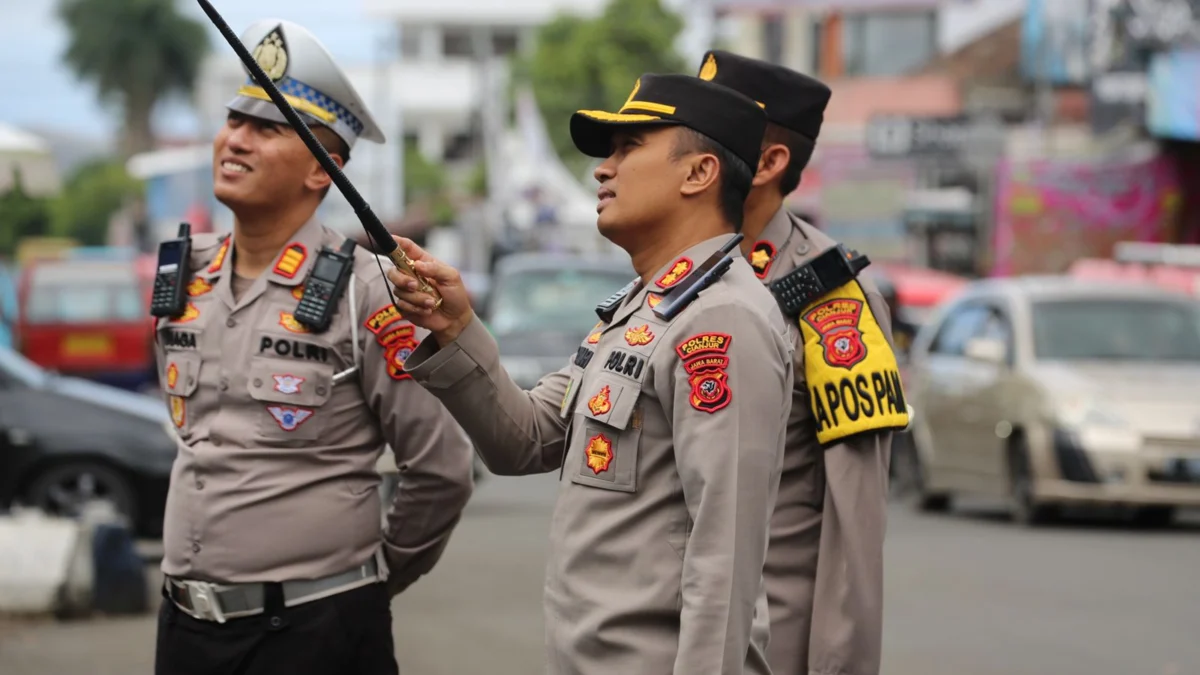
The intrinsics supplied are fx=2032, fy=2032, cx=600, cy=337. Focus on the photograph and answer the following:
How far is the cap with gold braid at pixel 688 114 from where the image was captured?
377 cm

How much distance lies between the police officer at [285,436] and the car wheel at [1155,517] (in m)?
9.72

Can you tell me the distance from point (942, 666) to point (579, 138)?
519cm

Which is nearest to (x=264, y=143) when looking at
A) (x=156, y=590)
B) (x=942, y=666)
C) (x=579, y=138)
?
(x=579, y=138)

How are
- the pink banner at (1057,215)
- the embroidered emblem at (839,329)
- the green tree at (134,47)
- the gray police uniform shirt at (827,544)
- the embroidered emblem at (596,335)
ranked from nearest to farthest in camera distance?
the embroidered emblem at (596,335), the gray police uniform shirt at (827,544), the embroidered emblem at (839,329), the pink banner at (1057,215), the green tree at (134,47)

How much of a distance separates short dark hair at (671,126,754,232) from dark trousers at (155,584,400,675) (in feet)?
4.27

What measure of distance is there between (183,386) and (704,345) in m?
1.48

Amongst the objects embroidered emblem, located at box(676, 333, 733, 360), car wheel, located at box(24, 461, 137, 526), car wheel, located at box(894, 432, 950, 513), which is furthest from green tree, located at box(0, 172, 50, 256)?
embroidered emblem, located at box(676, 333, 733, 360)

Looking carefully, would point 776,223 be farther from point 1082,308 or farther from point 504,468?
point 1082,308

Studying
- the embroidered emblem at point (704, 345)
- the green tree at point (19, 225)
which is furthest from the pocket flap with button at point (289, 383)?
the green tree at point (19, 225)

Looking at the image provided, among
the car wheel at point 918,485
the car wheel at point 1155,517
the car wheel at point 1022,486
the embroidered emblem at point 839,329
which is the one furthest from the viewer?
the car wheel at point 918,485

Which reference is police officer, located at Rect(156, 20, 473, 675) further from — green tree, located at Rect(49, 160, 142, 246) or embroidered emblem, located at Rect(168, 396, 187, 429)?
green tree, located at Rect(49, 160, 142, 246)

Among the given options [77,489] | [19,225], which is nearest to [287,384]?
[77,489]

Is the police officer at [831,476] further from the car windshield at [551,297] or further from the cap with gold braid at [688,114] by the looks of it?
the car windshield at [551,297]

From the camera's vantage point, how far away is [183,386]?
4.52 meters
